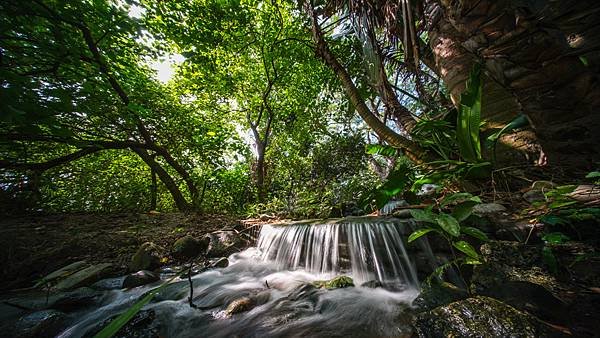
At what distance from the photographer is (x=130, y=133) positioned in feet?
16.3

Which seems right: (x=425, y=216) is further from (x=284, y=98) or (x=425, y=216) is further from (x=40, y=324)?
(x=284, y=98)

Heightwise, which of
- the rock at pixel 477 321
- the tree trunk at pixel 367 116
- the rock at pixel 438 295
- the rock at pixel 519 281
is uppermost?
the tree trunk at pixel 367 116

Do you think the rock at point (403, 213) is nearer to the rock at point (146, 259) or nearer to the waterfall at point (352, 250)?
the waterfall at point (352, 250)

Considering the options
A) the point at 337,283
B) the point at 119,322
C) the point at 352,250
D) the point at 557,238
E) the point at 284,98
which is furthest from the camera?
the point at 284,98

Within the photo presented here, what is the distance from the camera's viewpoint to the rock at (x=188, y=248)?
330 cm

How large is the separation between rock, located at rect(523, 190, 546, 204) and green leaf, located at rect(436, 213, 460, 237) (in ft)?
3.73

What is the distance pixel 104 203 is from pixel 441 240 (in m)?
7.00

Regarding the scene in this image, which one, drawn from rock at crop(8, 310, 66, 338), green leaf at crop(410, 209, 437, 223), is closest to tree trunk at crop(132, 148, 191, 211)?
rock at crop(8, 310, 66, 338)

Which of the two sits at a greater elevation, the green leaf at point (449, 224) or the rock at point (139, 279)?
the green leaf at point (449, 224)

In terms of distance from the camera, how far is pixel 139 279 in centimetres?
263

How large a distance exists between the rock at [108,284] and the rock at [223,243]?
42.8 inches

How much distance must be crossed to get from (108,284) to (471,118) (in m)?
4.28

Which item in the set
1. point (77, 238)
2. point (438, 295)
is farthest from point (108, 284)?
point (438, 295)

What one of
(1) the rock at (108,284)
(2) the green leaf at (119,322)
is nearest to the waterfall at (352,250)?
(1) the rock at (108,284)
